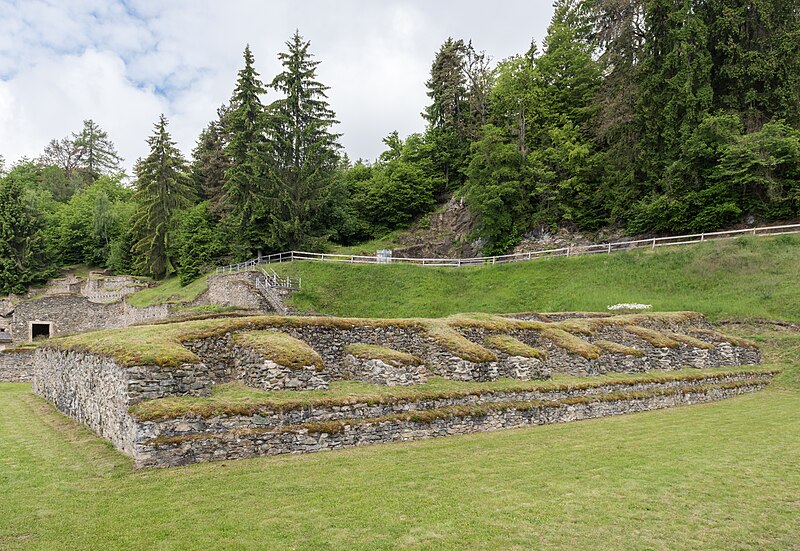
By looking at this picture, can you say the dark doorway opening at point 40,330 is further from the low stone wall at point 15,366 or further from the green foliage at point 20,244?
the low stone wall at point 15,366

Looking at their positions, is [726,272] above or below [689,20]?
below

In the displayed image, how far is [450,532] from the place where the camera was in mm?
6039

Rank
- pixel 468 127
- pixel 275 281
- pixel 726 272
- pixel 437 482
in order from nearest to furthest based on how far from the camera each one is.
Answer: pixel 437 482 → pixel 726 272 → pixel 275 281 → pixel 468 127

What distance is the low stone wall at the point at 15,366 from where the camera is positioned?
74.0 ft

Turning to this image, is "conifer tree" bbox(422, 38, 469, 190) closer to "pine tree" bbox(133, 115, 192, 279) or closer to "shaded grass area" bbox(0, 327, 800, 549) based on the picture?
"pine tree" bbox(133, 115, 192, 279)

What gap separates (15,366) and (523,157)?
136 ft

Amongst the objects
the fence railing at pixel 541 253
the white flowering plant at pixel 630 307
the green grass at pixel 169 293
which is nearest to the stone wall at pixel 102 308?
the green grass at pixel 169 293

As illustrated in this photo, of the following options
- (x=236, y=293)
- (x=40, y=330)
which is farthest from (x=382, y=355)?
(x=40, y=330)

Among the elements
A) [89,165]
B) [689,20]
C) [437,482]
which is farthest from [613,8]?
[89,165]

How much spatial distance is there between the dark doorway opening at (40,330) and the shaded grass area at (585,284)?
783 inches

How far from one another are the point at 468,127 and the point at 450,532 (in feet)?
192

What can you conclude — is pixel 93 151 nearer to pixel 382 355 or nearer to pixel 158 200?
pixel 158 200

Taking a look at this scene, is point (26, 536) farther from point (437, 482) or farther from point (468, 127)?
point (468, 127)

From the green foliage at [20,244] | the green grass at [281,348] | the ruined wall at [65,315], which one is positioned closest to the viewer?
the green grass at [281,348]
